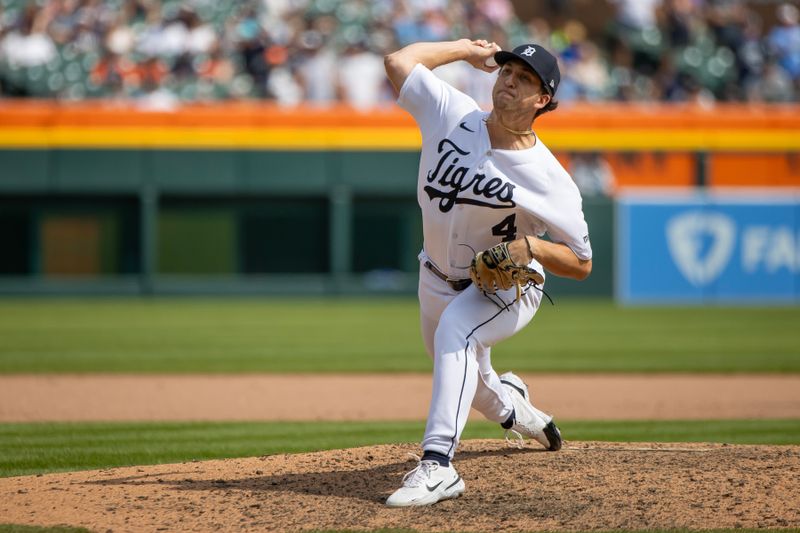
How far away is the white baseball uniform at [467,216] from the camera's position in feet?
14.2

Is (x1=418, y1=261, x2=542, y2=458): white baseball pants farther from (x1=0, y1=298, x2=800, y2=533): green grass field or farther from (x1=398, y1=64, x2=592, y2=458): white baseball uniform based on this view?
(x1=0, y1=298, x2=800, y2=533): green grass field

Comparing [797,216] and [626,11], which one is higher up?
[626,11]

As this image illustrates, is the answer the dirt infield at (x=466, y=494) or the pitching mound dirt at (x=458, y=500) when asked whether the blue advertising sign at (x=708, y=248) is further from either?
the pitching mound dirt at (x=458, y=500)

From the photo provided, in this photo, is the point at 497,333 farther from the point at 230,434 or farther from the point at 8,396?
the point at 8,396

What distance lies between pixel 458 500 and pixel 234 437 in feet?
8.20

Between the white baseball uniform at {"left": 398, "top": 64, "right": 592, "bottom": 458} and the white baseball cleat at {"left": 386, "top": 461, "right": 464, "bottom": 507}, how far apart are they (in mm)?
78

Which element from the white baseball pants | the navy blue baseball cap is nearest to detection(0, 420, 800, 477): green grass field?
the white baseball pants

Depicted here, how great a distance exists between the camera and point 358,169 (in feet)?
55.8

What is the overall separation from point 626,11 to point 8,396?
13702mm

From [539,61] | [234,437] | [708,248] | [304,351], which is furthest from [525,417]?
[708,248]

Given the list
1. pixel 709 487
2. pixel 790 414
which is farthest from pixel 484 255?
pixel 790 414

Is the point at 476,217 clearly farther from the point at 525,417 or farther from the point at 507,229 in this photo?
the point at 525,417

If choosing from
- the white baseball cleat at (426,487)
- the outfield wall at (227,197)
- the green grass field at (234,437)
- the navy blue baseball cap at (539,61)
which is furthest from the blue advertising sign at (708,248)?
the white baseball cleat at (426,487)

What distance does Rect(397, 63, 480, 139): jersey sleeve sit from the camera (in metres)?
4.48
